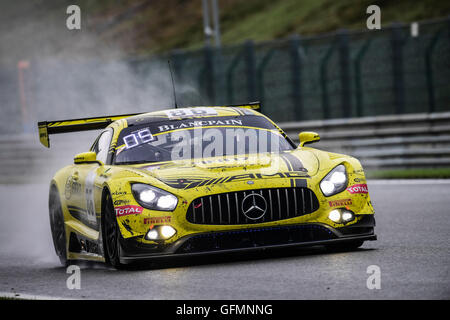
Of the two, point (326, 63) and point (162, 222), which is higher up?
point (326, 63)

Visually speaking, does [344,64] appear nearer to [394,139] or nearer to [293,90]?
[293,90]

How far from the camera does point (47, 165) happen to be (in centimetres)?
2638

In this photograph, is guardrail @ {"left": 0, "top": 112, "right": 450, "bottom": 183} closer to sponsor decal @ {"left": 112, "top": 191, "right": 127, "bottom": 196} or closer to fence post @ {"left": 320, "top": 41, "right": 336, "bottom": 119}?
fence post @ {"left": 320, "top": 41, "right": 336, "bottom": 119}

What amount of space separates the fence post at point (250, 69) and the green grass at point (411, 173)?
489 cm

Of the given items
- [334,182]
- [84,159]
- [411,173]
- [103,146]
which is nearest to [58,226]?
[103,146]

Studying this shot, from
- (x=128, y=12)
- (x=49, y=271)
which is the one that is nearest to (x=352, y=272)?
(x=49, y=271)

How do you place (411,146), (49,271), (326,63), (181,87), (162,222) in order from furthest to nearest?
(181,87) < (326,63) < (411,146) < (49,271) < (162,222)

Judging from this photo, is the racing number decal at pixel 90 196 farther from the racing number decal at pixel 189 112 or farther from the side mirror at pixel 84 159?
the racing number decal at pixel 189 112

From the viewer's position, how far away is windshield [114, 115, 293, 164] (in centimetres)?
911

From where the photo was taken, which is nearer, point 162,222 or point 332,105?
point 162,222

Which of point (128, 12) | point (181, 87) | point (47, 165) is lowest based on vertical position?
point (47, 165)
